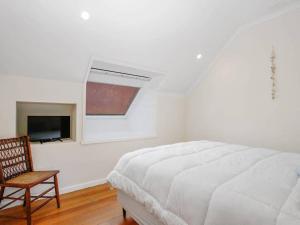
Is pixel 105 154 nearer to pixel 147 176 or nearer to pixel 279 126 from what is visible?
pixel 147 176

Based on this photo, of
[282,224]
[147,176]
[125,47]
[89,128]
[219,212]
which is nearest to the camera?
[282,224]

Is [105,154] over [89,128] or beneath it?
beneath

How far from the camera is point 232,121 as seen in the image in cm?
326

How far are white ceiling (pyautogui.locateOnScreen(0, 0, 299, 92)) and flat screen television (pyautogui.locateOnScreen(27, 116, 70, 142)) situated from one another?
0.64m

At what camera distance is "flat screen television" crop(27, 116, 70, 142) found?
8.29 ft

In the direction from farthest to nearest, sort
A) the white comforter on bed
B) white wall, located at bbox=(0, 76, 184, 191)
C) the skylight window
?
the skylight window → white wall, located at bbox=(0, 76, 184, 191) → the white comforter on bed

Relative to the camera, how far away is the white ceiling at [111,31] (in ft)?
6.06

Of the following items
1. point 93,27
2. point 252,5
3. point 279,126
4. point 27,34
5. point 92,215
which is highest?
point 252,5

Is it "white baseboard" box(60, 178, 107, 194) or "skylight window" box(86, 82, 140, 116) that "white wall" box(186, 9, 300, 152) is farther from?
"white baseboard" box(60, 178, 107, 194)

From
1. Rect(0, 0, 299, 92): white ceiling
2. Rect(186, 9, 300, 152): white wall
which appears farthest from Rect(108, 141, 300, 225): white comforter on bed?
Rect(0, 0, 299, 92): white ceiling

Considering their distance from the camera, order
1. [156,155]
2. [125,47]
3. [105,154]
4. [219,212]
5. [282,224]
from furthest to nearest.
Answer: [105,154], [125,47], [156,155], [219,212], [282,224]

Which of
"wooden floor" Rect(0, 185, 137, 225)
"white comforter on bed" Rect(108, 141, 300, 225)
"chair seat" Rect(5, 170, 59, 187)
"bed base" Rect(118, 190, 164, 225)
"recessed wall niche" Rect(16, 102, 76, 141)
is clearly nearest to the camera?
"white comforter on bed" Rect(108, 141, 300, 225)

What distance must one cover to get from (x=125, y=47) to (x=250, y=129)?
7.65ft

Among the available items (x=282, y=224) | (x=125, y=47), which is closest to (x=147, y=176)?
(x=282, y=224)
